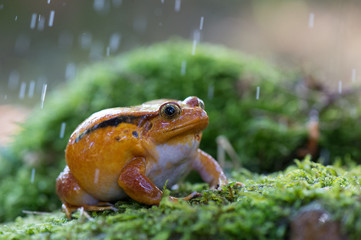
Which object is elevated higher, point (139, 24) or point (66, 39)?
point (139, 24)

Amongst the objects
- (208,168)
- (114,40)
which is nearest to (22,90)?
(114,40)

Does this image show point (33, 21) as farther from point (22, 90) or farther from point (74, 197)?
point (74, 197)

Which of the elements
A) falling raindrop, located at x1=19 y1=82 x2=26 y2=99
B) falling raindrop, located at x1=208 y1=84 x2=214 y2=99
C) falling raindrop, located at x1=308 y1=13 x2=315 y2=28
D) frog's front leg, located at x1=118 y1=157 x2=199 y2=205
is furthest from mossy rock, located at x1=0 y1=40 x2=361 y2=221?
falling raindrop, located at x1=308 y1=13 x2=315 y2=28

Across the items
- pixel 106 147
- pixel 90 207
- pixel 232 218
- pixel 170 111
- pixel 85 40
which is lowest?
pixel 90 207

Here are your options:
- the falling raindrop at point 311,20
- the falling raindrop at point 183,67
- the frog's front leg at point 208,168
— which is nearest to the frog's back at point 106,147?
the frog's front leg at point 208,168

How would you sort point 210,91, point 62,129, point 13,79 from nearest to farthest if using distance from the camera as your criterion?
point 62,129 → point 210,91 → point 13,79

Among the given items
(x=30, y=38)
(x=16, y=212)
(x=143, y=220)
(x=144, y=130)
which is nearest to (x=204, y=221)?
(x=143, y=220)
